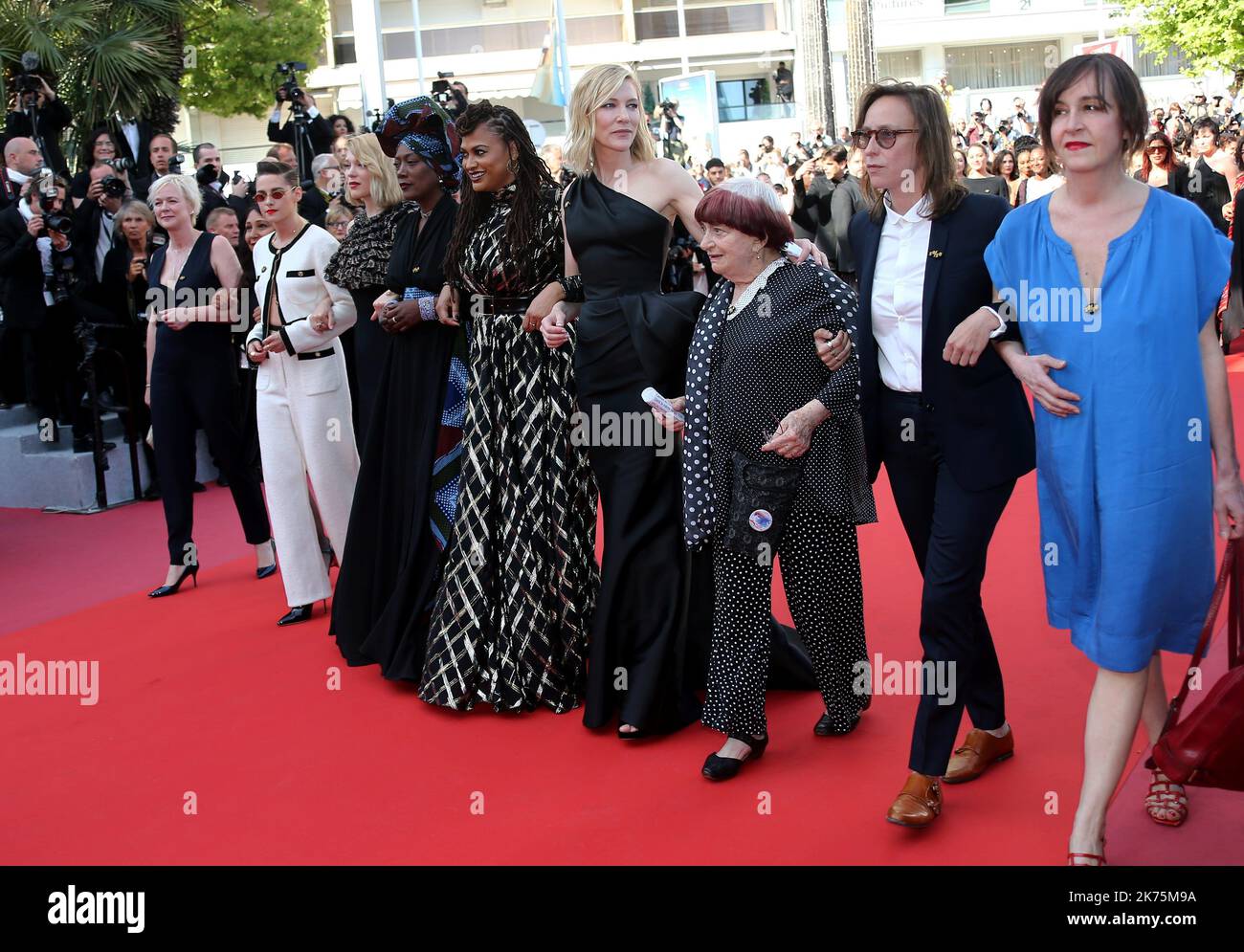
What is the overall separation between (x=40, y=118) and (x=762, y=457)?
346 inches

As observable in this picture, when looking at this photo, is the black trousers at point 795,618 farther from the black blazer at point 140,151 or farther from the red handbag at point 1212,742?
the black blazer at point 140,151

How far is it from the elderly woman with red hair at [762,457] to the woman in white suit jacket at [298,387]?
7.20 ft

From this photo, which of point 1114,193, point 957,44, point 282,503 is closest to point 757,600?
point 1114,193

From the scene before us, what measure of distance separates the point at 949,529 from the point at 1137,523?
0.51 metres

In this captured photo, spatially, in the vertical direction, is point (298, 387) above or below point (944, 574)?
above

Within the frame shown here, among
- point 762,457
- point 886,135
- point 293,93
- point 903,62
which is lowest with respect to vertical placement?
point 762,457

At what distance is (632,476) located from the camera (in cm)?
425

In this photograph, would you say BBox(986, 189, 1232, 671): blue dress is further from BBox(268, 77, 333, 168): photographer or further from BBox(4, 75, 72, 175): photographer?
BBox(4, 75, 72, 175): photographer

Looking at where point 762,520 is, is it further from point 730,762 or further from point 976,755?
point 976,755

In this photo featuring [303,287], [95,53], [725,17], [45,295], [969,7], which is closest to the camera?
[303,287]

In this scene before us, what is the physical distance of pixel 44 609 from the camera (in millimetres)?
6473

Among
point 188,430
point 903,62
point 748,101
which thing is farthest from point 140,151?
point 903,62

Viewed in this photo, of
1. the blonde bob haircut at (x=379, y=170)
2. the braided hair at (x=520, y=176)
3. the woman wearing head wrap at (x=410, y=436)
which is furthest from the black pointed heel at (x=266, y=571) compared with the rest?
the braided hair at (x=520, y=176)

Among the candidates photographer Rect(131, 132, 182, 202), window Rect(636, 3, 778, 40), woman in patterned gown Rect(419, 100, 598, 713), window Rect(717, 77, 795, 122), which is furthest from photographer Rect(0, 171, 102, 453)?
window Rect(636, 3, 778, 40)
